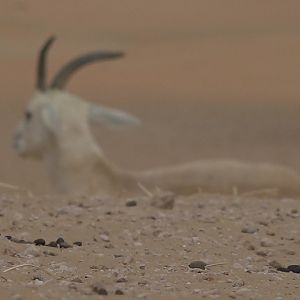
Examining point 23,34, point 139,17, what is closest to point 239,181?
point 23,34

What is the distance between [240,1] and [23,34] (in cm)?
1146

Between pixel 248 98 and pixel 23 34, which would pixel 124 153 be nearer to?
pixel 248 98

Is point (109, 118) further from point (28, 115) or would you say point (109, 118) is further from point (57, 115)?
point (28, 115)

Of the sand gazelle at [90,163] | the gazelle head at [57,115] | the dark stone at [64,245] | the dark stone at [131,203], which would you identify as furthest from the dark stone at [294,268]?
the gazelle head at [57,115]

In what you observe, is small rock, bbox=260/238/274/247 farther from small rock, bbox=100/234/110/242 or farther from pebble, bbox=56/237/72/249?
pebble, bbox=56/237/72/249

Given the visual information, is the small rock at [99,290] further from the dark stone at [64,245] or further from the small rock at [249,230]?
the small rock at [249,230]

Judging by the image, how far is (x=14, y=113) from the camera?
60.2 ft

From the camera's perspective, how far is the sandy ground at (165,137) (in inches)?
149

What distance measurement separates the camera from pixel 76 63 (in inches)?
410

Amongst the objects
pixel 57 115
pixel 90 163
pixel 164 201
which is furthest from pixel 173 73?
pixel 164 201

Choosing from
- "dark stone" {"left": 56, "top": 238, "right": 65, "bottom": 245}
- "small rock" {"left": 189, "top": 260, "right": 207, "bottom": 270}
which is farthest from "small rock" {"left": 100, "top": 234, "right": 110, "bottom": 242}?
"small rock" {"left": 189, "top": 260, "right": 207, "bottom": 270}

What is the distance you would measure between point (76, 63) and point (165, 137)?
653cm

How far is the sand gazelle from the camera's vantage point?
880 centimetres

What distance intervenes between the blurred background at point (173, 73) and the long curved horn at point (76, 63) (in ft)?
5.48
